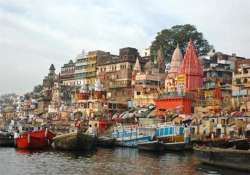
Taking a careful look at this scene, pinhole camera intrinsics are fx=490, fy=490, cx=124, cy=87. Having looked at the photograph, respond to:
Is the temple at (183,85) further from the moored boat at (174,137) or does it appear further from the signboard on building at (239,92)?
the moored boat at (174,137)

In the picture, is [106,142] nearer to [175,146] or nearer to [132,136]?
[132,136]

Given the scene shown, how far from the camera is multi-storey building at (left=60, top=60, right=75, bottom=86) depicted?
106m

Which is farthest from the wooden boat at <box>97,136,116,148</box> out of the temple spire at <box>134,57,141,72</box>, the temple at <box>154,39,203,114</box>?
the temple spire at <box>134,57,141,72</box>

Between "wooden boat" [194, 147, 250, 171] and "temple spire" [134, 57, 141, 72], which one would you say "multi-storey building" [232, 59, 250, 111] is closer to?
"temple spire" [134, 57, 141, 72]

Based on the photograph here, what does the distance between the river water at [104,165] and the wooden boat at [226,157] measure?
1.65 ft

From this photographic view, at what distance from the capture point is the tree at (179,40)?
8700 centimetres

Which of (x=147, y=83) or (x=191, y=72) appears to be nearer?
(x=191, y=72)

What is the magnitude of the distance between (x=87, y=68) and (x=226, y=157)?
7060 cm

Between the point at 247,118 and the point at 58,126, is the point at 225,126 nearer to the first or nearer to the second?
the point at 247,118

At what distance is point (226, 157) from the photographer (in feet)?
101

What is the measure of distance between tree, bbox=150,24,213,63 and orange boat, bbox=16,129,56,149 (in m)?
42.8

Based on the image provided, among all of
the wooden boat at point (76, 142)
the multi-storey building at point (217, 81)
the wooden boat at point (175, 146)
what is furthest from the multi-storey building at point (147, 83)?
the wooden boat at point (76, 142)

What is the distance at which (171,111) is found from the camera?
62.8 metres

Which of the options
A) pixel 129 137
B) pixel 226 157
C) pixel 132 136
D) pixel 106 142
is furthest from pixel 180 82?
pixel 226 157
